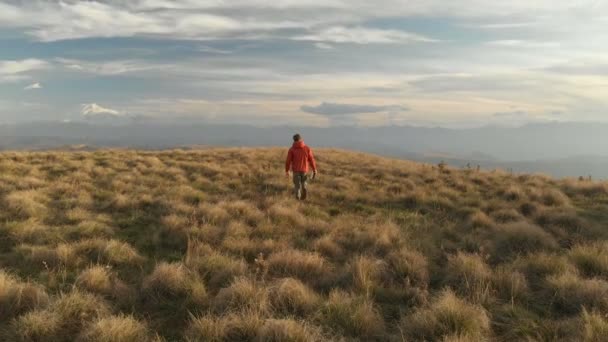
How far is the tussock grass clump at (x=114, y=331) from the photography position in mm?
4902

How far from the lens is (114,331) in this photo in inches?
195

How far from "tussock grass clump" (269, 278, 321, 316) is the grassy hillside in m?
0.02

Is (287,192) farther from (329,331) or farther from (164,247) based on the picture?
(329,331)

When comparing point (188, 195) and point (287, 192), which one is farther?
point (287, 192)

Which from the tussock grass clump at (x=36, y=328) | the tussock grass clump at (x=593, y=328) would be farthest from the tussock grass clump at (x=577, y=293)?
the tussock grass clump at (x=36, y=328)

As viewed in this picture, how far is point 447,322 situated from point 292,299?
7.36 ft

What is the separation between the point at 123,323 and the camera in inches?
201

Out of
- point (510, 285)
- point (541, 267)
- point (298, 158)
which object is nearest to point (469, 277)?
point (510, 285)

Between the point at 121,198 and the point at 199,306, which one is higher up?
the point at 121,198

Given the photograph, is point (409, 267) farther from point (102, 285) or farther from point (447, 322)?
point (102, 285)

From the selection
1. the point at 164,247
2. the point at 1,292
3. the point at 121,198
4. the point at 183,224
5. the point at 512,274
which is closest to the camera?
the point at 1,292

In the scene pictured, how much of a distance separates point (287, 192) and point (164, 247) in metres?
7.27

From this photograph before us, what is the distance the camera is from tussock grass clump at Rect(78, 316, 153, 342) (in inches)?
193

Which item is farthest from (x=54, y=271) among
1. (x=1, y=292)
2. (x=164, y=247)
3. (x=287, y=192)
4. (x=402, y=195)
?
(x=402, y=195)
